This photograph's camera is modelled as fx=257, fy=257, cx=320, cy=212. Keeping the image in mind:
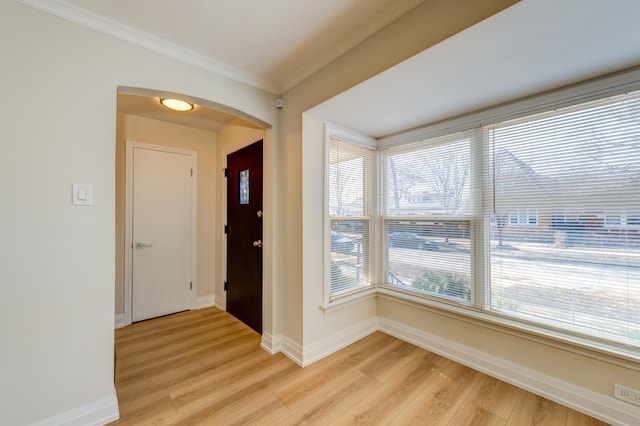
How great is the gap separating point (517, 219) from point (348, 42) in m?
1.88

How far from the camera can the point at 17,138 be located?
1421 millimetres

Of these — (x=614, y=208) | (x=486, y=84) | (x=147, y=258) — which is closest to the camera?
(x=614, y=208)

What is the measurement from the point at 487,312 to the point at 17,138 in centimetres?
342

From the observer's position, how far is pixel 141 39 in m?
1.79

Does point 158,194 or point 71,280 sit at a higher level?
point 158,194

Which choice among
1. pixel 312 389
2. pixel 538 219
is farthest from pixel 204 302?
pixel 538 219

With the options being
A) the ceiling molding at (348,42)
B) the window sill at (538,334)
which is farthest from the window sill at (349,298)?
the ceiling molding at (348,42)

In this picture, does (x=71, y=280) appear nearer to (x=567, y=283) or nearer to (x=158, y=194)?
(x=158, y=194)

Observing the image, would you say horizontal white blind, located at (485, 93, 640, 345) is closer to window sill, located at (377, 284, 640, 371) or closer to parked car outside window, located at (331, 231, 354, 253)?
window sill, located at (377, 284, 640, 371)

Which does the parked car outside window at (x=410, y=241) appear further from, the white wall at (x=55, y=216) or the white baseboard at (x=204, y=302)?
the white baseboard at (x=204, y=302)

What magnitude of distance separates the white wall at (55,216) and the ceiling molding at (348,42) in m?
1.21

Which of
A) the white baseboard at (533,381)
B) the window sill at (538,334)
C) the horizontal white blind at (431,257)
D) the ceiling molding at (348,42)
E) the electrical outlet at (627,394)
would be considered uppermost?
the ceiling molding at (348,42)

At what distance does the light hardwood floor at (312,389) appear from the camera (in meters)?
1.66

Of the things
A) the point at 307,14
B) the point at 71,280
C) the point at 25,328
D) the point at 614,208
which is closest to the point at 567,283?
the point at 614,208
